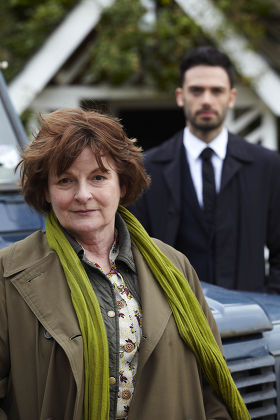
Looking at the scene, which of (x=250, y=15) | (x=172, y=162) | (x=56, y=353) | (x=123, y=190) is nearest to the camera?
(x=56, y=353)

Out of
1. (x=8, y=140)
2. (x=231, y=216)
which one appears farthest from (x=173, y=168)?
(x=8, y=140)

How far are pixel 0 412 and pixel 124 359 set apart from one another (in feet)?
1.31

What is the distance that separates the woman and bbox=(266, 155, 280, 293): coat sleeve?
4.69 ft

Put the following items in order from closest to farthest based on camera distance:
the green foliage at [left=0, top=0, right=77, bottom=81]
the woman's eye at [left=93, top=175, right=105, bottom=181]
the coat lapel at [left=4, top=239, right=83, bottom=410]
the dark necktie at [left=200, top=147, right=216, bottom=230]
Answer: the coat lapel at [left=4, top=239, right=83, bottom=410] → the woman's eye at [left=93, top=175, right=105, bottom=181] → the dark necktie at [left=200, top=147, right=216, bottom=230] → the green foliage at [left=0, top=0, right=77, bottom=81]

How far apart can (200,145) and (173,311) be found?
1.66m

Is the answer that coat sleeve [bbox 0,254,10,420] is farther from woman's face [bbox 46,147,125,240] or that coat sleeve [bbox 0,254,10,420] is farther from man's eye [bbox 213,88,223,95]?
man's eye [bbox 213,88,223,95]

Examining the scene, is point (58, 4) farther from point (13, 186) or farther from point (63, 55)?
point (13, 186)

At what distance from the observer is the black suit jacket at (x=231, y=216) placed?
316 cm

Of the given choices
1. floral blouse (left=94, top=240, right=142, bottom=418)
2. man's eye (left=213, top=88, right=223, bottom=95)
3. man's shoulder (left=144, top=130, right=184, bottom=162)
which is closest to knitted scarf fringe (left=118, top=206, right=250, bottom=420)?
floral blouse (left=94, top=240, right=142, bottom=418)

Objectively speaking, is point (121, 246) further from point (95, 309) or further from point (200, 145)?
point (200, 145)

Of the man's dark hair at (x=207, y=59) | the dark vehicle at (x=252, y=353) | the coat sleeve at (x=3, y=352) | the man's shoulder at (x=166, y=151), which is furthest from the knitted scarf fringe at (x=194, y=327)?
the man's dark hair at (x=207, y=59)

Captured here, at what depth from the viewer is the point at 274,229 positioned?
10.6 ft

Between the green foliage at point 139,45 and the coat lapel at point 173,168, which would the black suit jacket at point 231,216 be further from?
the green foliage at point 139,45

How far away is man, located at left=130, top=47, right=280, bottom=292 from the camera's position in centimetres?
316
